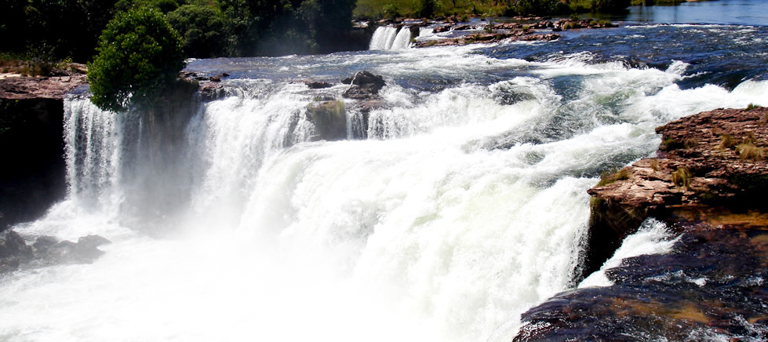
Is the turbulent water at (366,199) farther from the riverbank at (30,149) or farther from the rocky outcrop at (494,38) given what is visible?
the rocky outcrop at (494,38)

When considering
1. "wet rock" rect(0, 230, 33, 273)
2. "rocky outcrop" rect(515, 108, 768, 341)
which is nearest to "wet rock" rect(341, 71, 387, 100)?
"rocky outcrop" rect(515, 108, 768, 341)

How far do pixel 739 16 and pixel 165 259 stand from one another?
130 feet

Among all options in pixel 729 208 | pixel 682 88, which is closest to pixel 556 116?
pixel 682 88

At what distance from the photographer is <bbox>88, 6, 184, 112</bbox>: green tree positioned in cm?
2022

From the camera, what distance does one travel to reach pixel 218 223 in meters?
19.1

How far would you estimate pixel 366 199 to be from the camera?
13.2 meters

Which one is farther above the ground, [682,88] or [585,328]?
[682,88]

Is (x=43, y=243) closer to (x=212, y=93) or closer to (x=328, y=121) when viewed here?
(x=212, y=93)

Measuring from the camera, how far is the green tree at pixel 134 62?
2022 centimetres

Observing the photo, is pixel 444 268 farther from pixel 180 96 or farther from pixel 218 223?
pixel 180 96

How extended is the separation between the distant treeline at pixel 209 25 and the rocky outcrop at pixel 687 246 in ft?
111

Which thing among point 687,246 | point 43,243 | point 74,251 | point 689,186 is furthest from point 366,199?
point 43,243

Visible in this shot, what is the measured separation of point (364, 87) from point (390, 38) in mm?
22848

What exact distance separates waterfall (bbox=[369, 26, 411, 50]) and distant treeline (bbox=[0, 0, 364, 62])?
255cm
